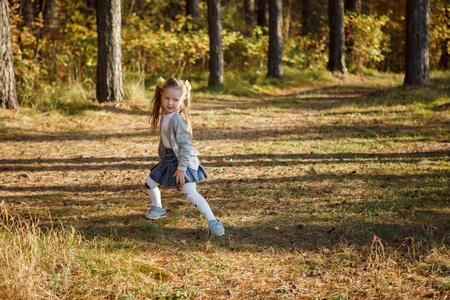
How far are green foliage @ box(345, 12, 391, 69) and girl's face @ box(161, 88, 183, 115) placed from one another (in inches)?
726

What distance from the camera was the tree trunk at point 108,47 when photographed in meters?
9.83

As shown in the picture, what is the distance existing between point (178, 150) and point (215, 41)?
1066cm

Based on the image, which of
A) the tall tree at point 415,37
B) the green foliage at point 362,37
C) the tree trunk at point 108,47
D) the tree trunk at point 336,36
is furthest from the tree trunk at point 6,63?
the green foliage at point 362,37

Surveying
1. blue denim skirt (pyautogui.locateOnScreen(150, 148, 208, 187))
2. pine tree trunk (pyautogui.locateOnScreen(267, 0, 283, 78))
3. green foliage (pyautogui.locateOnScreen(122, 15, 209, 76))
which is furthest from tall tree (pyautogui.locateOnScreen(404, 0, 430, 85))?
blue denim skirt (pyautogui.locateOnScreen(150, 148, 208, 187))

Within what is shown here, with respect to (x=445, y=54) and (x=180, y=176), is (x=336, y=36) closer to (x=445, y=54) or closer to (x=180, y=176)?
(x=445, y=54)

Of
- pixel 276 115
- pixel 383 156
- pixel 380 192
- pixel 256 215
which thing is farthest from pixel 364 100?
pixel 256 215

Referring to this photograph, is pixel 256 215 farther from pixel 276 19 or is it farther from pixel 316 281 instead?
pixel 276 19

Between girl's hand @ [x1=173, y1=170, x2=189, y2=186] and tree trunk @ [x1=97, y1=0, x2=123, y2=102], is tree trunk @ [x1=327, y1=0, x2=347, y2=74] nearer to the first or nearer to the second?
tree trunk @ [x1=97, y1=0, x2=123, y2=102]

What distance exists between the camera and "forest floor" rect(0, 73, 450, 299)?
301 cm

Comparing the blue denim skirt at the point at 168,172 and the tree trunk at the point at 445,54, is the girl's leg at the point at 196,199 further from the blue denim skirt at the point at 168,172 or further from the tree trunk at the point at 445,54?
the tree trunk at the point at 445,54

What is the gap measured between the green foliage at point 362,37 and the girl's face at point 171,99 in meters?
18.4

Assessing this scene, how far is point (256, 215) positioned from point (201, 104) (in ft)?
25.3

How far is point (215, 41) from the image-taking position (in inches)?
547

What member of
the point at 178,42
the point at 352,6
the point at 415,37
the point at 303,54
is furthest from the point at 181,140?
the point at 352,6
